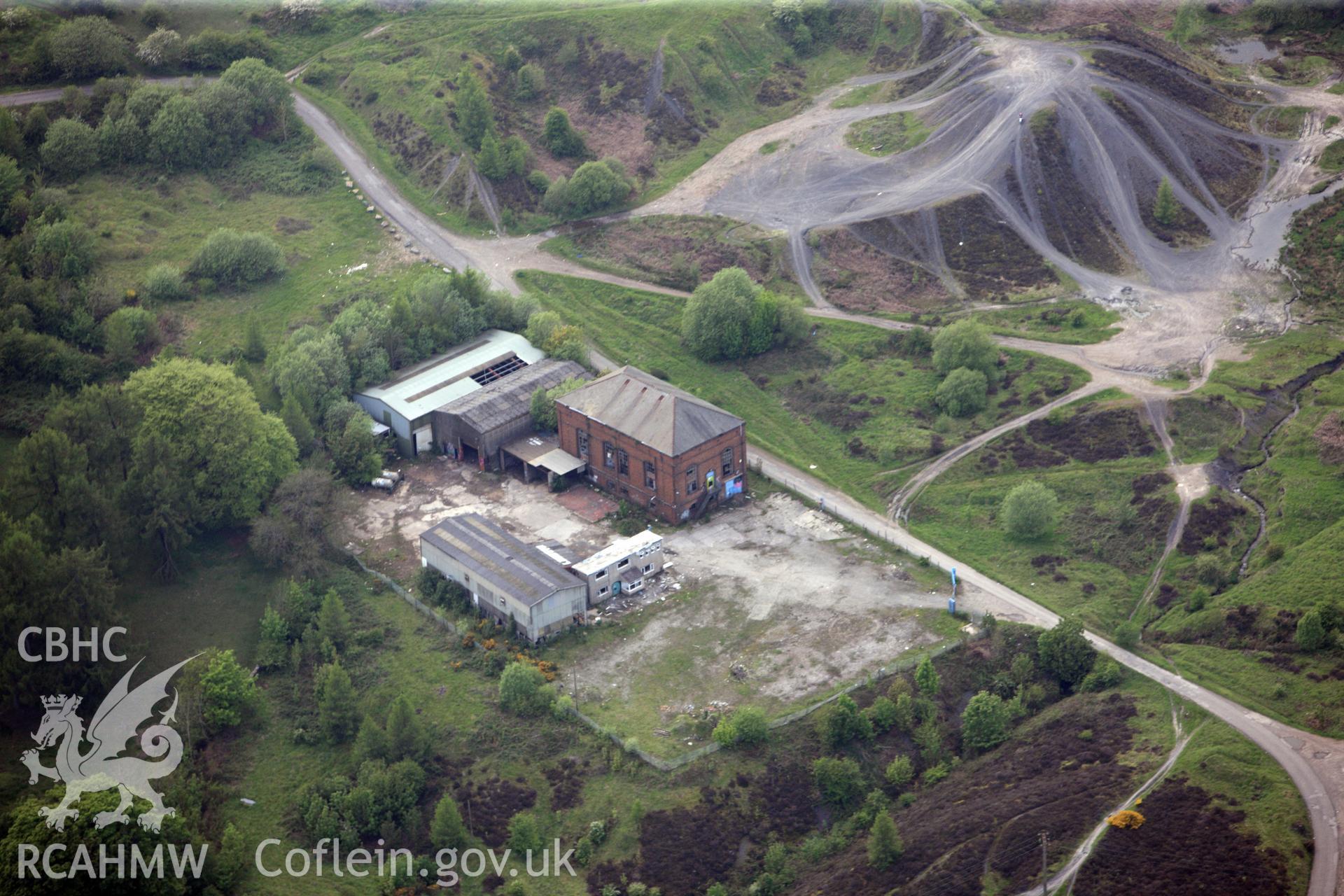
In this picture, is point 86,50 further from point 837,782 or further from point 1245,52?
point 1245,52

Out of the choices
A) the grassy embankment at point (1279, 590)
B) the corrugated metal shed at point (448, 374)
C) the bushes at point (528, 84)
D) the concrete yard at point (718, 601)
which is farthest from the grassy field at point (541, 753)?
the bushes at point (528, 84)

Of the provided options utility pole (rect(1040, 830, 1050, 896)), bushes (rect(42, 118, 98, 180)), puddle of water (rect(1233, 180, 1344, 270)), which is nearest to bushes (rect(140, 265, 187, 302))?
bushes (rect(42, 118, 98, 180))

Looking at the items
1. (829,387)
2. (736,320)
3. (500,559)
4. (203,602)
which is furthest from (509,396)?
(203,602)

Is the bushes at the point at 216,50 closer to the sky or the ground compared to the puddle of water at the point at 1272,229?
closer to the sky

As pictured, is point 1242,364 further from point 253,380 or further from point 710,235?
point 253,380

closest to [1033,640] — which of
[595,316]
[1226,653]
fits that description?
[1226,653]

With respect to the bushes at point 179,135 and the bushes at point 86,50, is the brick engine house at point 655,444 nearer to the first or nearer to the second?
the bushes at point 179,135
